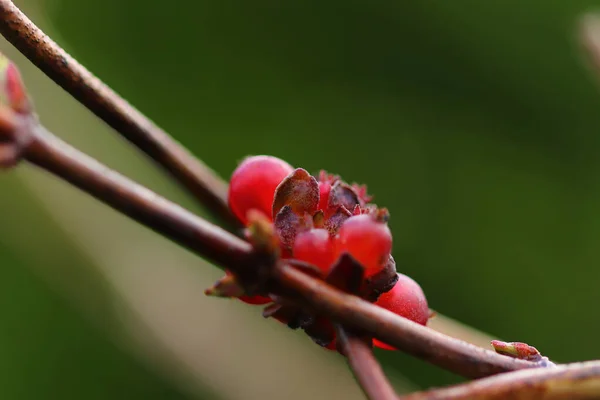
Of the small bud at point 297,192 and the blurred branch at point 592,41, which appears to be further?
the blurred branch at point 592,41

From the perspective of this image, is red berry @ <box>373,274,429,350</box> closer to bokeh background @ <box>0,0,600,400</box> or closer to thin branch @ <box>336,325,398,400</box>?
thin branch @ <box>336,325,398,400</box>

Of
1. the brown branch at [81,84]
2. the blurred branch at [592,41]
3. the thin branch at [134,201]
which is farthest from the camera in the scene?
the blurred branch at [592,41]

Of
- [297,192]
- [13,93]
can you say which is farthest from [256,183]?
[13,93]

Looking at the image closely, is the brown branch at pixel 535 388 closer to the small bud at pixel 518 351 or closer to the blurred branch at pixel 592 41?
the small bud at pixel 518 351

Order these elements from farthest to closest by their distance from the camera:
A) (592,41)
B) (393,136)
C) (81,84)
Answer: (393,136) < (592,41) < (81,84)

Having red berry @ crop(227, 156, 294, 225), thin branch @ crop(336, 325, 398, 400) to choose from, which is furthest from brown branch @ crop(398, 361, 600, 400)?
red berry @ crop(227, 156, 294, 225)

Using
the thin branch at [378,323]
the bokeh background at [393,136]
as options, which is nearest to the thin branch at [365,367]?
the thin branch at [378,323]

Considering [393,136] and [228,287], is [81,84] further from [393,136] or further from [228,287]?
[393,136]
